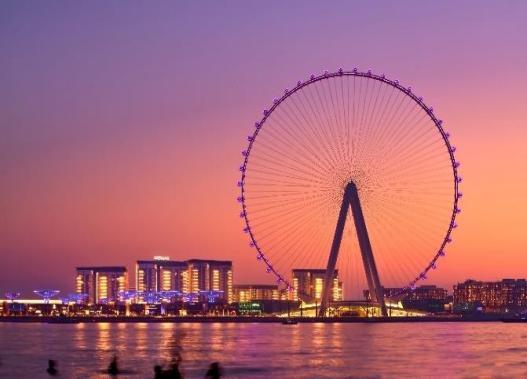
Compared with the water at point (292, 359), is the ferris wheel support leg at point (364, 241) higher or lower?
higher

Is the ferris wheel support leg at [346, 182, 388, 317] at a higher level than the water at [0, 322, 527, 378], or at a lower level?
higher

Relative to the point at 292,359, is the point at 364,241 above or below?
above

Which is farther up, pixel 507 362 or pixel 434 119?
pixel 434 119

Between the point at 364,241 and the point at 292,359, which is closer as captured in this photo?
the point at 292,359

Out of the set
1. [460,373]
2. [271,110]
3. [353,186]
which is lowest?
[460,373]

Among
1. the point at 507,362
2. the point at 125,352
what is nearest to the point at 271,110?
the point at 125,352

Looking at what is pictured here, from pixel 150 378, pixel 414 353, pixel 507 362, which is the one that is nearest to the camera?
pixel 150 378

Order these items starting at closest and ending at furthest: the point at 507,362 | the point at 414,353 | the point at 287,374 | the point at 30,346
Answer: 1. the point at 287,374
2. the point at 507,362
3. the point at 414,353
4. the point at 30,346

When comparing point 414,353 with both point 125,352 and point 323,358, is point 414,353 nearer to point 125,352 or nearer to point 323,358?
point 323,358

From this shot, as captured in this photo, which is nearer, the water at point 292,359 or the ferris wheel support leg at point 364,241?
the water at point 292,359

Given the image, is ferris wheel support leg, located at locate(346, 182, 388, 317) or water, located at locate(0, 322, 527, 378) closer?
water, located at locate(0, 322, 527, 378)

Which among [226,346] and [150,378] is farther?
[226,346]
